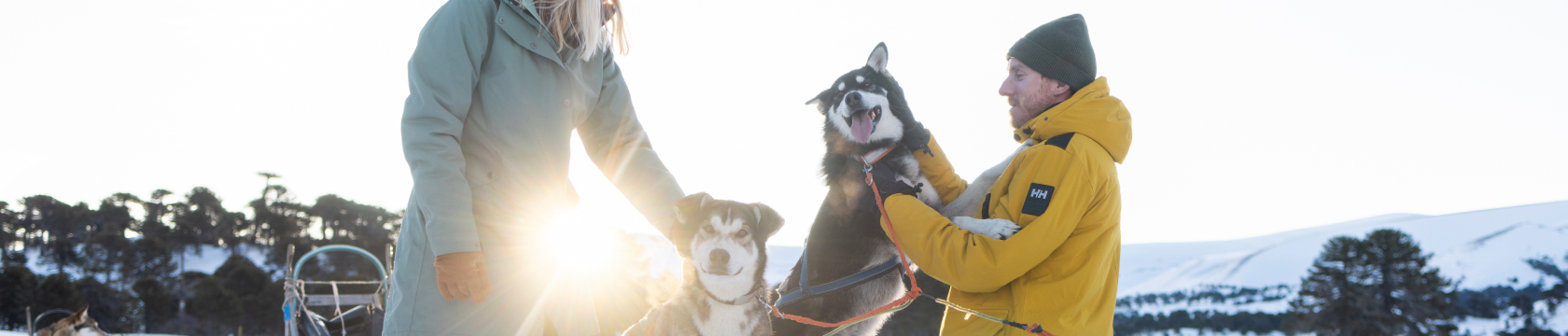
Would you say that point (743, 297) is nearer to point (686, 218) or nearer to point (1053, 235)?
point (686, 218)

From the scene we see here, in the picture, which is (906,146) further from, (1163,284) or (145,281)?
(145,281)

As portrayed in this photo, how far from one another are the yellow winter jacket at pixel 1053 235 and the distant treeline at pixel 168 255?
50.9 meters

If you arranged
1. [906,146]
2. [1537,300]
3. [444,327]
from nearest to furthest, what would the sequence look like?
1. [444,327]
2. [906,146]
3. [1537,300]

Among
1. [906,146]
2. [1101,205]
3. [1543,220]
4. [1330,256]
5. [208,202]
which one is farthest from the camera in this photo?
[208,202]

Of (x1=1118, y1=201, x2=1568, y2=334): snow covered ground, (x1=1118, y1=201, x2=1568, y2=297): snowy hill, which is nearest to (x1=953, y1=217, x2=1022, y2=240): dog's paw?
(x1=1118, y1=201, x2=1568, y2=334): snow covered ground

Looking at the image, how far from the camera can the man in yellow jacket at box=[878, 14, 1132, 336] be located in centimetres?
212

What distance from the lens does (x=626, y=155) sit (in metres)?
2.76

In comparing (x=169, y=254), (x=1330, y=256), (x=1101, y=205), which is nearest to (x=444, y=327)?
(x=1101, y=205)

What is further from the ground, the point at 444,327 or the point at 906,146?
the point at 906,146

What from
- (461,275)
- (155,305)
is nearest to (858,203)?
(461,275)

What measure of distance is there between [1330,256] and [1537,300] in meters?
23.2

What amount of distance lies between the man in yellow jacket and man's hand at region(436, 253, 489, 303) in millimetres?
1402

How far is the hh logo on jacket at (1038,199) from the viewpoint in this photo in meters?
2.12

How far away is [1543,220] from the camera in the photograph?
58531 millimetres
